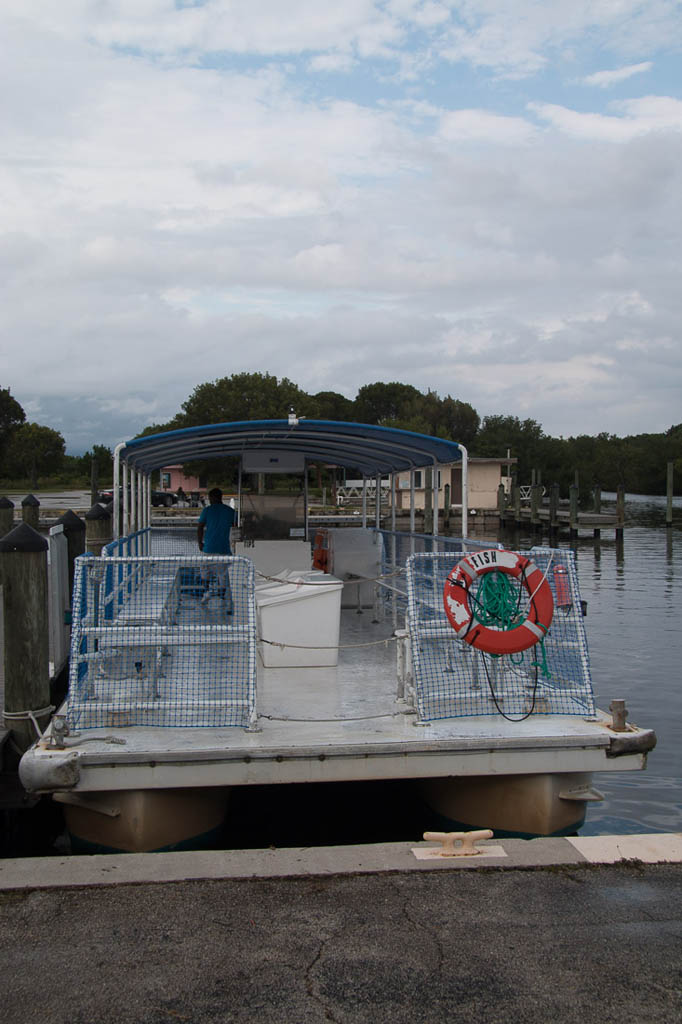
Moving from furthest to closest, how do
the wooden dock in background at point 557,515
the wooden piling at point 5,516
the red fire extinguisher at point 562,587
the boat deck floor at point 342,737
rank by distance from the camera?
the wooden dock in background at point 557,515
the wooden piling at point 5,516
the red fire extinguisher at point 562,587
the boat deck floor at point 342,737

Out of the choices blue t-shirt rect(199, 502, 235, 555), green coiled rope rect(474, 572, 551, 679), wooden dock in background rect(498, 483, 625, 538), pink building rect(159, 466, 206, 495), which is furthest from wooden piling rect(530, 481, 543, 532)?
green coiled rope rect(474, 572, 551, 679)

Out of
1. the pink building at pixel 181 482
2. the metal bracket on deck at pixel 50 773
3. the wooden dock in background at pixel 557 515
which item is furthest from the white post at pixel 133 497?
the wooden dock in background at pixel 557 515

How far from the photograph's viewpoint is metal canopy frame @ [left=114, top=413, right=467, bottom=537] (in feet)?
29.6

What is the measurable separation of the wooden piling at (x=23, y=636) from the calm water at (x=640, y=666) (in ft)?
15.6

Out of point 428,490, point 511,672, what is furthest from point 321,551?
point 428,490

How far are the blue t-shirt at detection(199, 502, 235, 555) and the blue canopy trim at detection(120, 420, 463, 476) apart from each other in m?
0.79

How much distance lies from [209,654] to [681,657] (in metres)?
11.2

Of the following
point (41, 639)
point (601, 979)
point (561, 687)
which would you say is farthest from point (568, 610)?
point (41, 639)

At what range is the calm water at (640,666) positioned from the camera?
8.47 meters

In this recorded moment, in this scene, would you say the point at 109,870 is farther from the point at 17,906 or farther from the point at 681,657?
the point at 681,657

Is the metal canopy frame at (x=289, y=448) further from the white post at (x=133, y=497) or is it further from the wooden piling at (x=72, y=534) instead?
the wooden piling at (x=72, y=534)

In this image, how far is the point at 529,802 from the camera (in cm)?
611

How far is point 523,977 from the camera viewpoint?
3.74 m

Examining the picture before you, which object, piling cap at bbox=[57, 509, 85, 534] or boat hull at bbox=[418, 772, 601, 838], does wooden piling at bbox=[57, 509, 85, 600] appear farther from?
boat hull at bbox=[418, 772, 601, 838]
